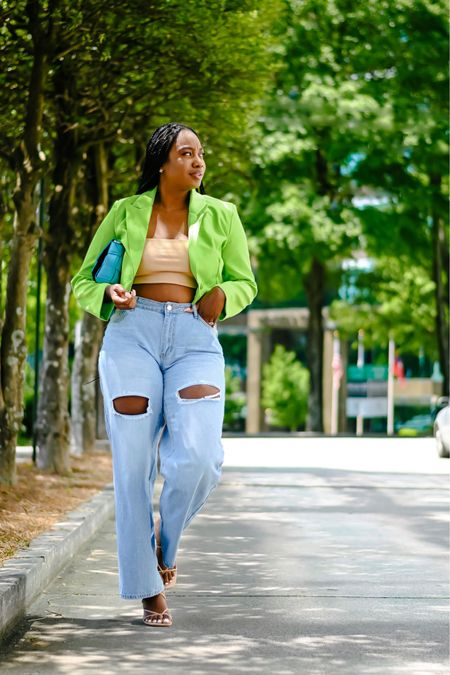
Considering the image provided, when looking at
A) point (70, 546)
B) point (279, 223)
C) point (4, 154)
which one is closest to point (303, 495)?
point (4, 154)

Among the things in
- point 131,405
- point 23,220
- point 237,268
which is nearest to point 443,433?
point 23,220

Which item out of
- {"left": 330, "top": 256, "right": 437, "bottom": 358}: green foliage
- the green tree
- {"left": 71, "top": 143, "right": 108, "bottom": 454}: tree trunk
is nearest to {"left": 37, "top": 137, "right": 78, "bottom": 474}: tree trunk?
{"left": 71, "top": 143, "right": 108, "bottom": 454}: tree trunk

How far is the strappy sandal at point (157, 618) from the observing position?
21.6 ft

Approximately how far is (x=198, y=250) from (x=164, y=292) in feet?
0.74

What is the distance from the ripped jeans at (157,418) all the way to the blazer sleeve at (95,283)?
75mm

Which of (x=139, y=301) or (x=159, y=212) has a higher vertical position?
(x=159, y=212)

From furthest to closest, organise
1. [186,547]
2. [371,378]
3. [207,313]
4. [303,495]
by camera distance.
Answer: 1. [371,378]
2. [303,495]
3. [186,547]
4. [207,313]

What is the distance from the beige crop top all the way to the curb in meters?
1.51

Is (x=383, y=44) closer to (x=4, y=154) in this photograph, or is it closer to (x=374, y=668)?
(x=4, y=154)

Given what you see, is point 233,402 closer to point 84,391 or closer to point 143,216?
point 84,391

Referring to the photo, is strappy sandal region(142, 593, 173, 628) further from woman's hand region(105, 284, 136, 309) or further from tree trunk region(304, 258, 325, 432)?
tree trunk region(304, 258, 325, 432)

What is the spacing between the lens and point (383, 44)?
111ft

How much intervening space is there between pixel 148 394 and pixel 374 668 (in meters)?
1.43

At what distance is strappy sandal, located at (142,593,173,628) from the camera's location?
6.59m
